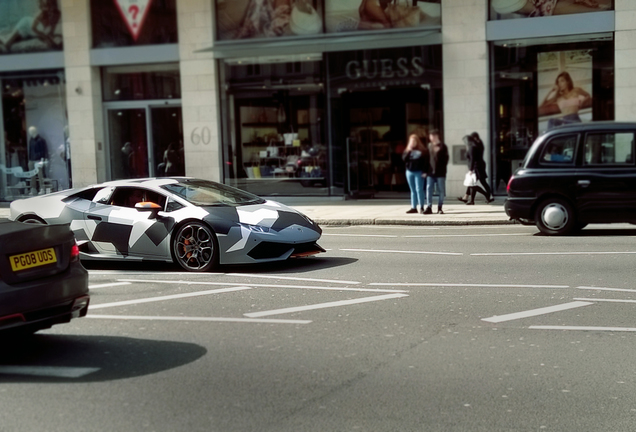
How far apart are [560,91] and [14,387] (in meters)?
17.5

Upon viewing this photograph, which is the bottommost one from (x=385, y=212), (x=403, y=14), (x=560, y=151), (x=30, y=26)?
(x=385, y=212)

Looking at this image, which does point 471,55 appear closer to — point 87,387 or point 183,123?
point 183,123

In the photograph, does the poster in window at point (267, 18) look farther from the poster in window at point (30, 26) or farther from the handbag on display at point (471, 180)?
the handbag on display at point (471, 180)

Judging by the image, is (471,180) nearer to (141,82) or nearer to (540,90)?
(540,90)

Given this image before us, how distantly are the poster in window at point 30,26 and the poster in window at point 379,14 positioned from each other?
25.8ft

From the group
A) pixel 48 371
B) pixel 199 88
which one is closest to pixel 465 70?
pixel 199 88

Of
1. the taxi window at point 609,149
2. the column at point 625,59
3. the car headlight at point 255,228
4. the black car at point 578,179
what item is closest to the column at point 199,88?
the column at point 625,59

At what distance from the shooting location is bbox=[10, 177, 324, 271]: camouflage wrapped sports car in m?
11.6

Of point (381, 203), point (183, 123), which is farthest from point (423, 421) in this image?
point (183, 123)

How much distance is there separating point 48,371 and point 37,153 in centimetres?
2083

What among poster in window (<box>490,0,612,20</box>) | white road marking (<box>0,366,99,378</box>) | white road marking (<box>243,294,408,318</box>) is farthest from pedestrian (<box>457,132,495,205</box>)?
white road marking (<box>0,366,99,378</box>)

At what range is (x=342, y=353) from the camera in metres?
7.02

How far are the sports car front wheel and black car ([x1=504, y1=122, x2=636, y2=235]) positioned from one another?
19.6ft

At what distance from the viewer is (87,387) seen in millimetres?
6234
